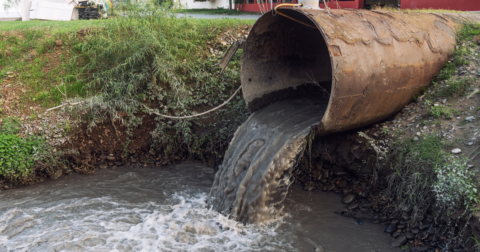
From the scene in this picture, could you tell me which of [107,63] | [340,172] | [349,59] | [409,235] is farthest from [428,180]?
[107,63]

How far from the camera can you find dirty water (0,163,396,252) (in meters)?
4.04

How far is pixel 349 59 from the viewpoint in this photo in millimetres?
3953

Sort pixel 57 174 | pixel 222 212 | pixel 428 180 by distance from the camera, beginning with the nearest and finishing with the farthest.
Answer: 1. pixel 428 180
2. pixel 222 212
3. pixel 57 174

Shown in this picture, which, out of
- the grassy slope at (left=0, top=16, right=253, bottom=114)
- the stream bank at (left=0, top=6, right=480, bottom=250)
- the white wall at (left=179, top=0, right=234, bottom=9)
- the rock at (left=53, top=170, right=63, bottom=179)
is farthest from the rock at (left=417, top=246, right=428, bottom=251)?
the white wall at (left=179, top=0, right=234, bottom=9)

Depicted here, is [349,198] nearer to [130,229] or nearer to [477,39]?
[130,229]

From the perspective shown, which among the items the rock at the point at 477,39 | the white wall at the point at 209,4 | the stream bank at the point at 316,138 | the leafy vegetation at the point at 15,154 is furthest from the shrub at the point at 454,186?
the white wall at the point at 209,4

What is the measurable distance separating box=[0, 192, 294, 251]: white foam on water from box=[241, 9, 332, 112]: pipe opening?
203cm

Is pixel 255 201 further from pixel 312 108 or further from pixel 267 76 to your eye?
pixel 267 76

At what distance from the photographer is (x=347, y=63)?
393cm

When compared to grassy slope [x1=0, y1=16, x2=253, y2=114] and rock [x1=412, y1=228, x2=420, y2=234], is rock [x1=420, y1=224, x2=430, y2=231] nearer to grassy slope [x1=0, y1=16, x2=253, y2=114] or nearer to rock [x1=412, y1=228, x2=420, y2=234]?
rock [x1=412, y1=228, x2=420, y2=234]

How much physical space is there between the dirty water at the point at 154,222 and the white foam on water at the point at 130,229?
1 centimetres

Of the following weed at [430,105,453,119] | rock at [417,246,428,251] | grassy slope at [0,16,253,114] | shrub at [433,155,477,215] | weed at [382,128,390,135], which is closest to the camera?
shrub at [433,155,477,215]

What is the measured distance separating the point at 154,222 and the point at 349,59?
3.12 m

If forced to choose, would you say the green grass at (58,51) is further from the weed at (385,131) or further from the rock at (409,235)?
the rock at (409,235)
